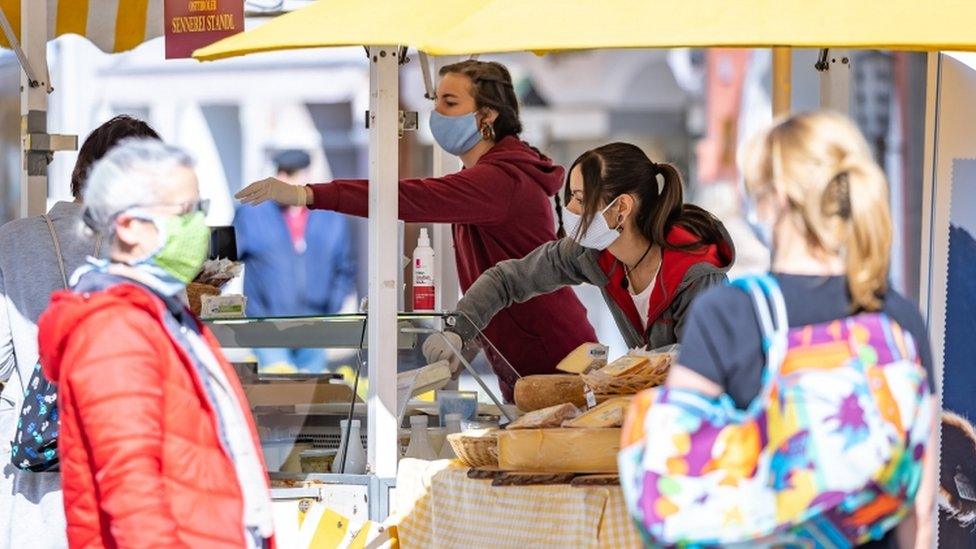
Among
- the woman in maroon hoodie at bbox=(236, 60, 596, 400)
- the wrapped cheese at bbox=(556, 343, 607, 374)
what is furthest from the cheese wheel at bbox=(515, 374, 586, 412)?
the woman in maroon hoodie at bbox=(236, 60, 596, 400)

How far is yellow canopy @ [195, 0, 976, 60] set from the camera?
3.24m

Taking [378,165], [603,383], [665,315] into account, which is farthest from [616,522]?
[378,165]

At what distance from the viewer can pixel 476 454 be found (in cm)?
444

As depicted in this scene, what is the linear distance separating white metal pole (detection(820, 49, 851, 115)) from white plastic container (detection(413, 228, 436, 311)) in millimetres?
1410

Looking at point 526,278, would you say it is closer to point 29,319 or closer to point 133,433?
point 29,319

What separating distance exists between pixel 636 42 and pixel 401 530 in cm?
179

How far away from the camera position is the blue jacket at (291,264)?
1005cm

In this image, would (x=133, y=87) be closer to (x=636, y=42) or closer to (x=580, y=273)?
(x=580, y=273)

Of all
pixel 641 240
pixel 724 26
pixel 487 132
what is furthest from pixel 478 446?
pixel 724 26

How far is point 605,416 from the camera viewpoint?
423 cm

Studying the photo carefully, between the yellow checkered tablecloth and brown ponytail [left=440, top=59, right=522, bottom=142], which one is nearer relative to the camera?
the yellow checkered tablecloth

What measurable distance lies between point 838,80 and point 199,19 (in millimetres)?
2179

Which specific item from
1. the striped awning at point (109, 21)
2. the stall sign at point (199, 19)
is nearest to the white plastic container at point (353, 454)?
the stall sign at point (199, 19)

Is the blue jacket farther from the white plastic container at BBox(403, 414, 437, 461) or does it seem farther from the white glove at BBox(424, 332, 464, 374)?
the white plastic container at BBox(403, 414, 437, 461)
